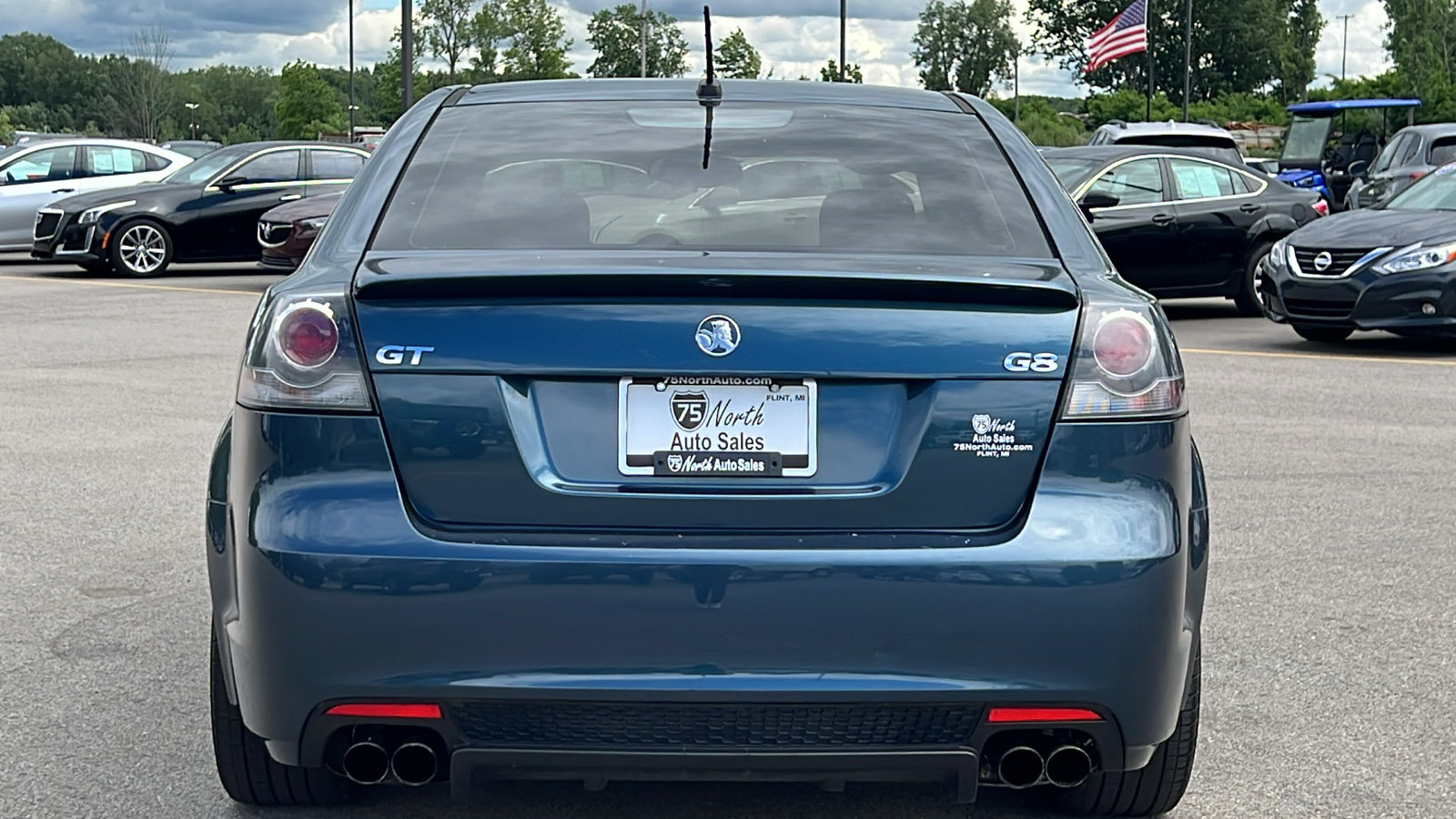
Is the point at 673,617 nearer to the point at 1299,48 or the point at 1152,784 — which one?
the point at 1152,784

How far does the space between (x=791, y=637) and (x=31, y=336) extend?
Answer: 1264cm

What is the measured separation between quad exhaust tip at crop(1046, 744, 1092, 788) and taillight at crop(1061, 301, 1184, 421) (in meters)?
0.59

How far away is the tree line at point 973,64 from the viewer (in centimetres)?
8656

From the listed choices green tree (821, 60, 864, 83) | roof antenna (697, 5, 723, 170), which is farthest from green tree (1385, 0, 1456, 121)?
roof antenna (697, 5, 723, 170)

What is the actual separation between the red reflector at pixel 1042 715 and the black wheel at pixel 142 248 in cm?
1966

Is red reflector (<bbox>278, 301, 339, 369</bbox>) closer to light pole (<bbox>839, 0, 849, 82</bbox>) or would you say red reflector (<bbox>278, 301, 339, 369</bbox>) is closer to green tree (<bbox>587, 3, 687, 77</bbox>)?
light pole (<bbox>839, 0, 849, 82</bbox>)

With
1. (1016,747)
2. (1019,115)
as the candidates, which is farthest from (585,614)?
(1019,115)

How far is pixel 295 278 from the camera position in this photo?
11.1 feet

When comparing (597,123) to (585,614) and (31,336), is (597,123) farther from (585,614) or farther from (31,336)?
(31,336)

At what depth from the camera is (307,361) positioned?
3.15 meters

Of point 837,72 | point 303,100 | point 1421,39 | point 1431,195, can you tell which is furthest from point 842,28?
point 303,100

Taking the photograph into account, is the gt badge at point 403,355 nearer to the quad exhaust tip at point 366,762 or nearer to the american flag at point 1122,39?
the quad exhaust tip at point 366,762

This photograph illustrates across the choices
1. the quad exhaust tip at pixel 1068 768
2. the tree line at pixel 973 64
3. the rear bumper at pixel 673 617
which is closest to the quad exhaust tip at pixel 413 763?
the rear bumper at pixel 673 617

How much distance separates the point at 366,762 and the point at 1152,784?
59.5 inches
